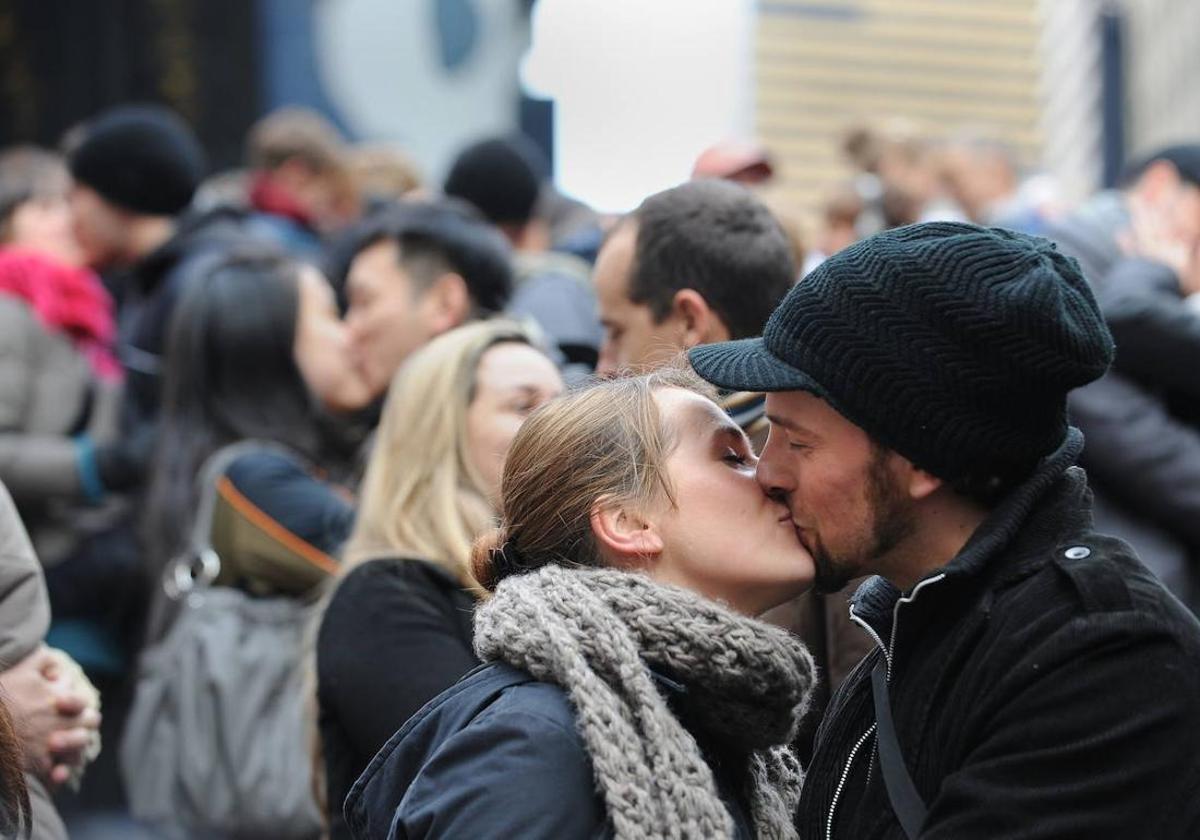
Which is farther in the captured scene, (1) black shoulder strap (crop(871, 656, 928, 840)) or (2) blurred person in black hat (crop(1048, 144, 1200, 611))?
(2) blurred person in black hat (crop(1048, 144, 1200, 611))

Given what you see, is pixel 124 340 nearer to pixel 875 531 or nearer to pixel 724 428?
pixel 724 428

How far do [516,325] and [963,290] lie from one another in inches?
76.3

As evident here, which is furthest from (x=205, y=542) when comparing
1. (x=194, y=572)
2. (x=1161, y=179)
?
(x=1161, y=179)

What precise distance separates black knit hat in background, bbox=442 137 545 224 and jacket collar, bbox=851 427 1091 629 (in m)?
4.19

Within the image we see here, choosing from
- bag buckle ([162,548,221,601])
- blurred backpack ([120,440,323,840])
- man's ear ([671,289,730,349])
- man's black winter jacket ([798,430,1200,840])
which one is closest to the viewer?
man's black winter jacket ([798,430,1200,840])

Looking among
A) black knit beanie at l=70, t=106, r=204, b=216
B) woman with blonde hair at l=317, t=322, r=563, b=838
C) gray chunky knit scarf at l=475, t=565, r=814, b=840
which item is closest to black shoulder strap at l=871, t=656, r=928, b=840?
gray chunky knit scarf at l=475, t=565, r=814, b=840

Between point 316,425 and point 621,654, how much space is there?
2775 mm

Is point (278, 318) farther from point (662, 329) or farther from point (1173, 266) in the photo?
point (1173, 266)

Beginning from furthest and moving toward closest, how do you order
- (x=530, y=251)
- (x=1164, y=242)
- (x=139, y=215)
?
(x=530, y=251) → (x=139, y=215) → (x=1164, y=242)

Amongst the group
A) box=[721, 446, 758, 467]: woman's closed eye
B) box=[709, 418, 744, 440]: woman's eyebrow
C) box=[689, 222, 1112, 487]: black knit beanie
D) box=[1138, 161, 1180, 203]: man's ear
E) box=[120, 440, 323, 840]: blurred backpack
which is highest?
box=[689, 222, 1112, 487]: black knit beanie

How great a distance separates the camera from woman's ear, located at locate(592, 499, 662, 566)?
105 inches

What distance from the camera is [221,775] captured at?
452 cm

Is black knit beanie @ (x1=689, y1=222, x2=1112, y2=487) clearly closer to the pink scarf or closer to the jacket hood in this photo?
the pink scarf

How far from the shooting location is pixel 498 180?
21.5 ft
